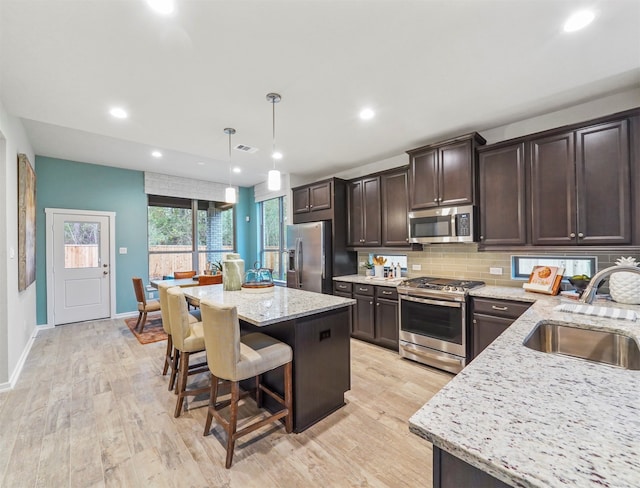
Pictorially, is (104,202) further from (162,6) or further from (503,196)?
(503,196)

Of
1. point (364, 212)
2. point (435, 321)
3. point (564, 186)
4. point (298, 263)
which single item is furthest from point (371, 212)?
point (564, 186)

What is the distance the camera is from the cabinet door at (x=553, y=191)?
262 cm

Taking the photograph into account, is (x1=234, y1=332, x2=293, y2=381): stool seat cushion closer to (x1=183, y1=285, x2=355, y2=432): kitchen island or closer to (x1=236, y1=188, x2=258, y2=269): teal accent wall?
(x1=183, y1=285, x2=355, y2=432): kitchen island

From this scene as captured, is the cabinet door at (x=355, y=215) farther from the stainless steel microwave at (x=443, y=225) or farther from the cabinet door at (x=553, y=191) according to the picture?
the cabinet door at (x=553, y=191)

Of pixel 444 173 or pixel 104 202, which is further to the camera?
pixel 104 202

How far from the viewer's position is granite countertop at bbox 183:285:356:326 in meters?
1.97

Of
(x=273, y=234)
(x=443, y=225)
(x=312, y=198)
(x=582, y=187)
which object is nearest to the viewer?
(x=582, y=187)

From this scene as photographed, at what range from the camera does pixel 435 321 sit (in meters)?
3.19

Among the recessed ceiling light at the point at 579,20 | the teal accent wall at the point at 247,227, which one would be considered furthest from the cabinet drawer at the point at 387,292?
the teal accent wall at the point at 247,227

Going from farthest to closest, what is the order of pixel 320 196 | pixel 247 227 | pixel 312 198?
pixel 247 227, pixel 312 198, pixel 320 196

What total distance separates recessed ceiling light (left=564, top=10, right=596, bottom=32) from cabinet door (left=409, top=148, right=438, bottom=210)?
65.6 inches

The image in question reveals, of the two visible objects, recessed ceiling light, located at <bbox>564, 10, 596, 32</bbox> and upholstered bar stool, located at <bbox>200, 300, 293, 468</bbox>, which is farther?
upholstered bar stool, located at <bbox>200, 300, 293, 468</bbox>

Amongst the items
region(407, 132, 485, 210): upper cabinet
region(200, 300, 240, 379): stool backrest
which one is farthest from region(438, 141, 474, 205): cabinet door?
region(200, 300, 240, 379): stool backrest

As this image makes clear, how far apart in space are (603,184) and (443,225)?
4.53 ft
